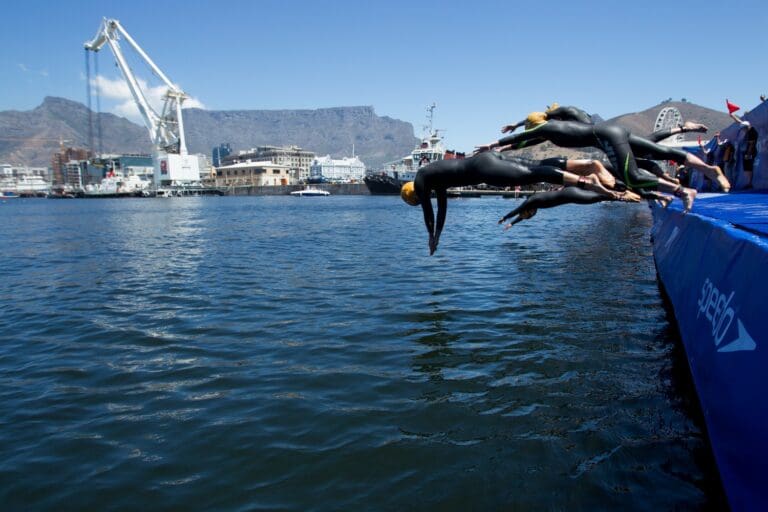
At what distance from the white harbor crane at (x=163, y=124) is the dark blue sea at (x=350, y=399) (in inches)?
4477

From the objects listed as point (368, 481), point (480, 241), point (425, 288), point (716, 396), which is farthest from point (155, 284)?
point (480, 241)

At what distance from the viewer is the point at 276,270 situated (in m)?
16.0

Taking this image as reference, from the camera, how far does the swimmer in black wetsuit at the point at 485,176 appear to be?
24.1 ft

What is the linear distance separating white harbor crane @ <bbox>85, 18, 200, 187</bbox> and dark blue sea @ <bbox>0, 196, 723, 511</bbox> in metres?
114

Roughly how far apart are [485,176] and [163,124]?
439 feet

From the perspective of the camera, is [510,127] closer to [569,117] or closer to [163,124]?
[569,117]

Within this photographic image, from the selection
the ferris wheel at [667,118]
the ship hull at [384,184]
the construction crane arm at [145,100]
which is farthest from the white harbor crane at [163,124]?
the ferris wheel at [667,118]

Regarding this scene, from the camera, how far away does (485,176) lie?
7.73 metres

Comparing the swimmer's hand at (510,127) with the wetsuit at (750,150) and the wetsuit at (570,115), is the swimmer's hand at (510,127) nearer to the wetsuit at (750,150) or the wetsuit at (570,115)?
the wetsuit at (570,115)

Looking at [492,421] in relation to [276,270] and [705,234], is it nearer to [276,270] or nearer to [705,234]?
[705,234]

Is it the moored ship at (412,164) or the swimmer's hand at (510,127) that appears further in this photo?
the moored ship at (412,164)

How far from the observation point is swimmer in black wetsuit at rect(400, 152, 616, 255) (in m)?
7.34

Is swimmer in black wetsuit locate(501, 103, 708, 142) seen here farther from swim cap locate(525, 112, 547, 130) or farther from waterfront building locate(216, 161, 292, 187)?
waterfront building locate(216, 161, 292, 187)

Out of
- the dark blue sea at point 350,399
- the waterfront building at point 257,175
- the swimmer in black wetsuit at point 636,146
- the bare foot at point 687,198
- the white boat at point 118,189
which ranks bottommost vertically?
the dark blue sea at point 350,399
